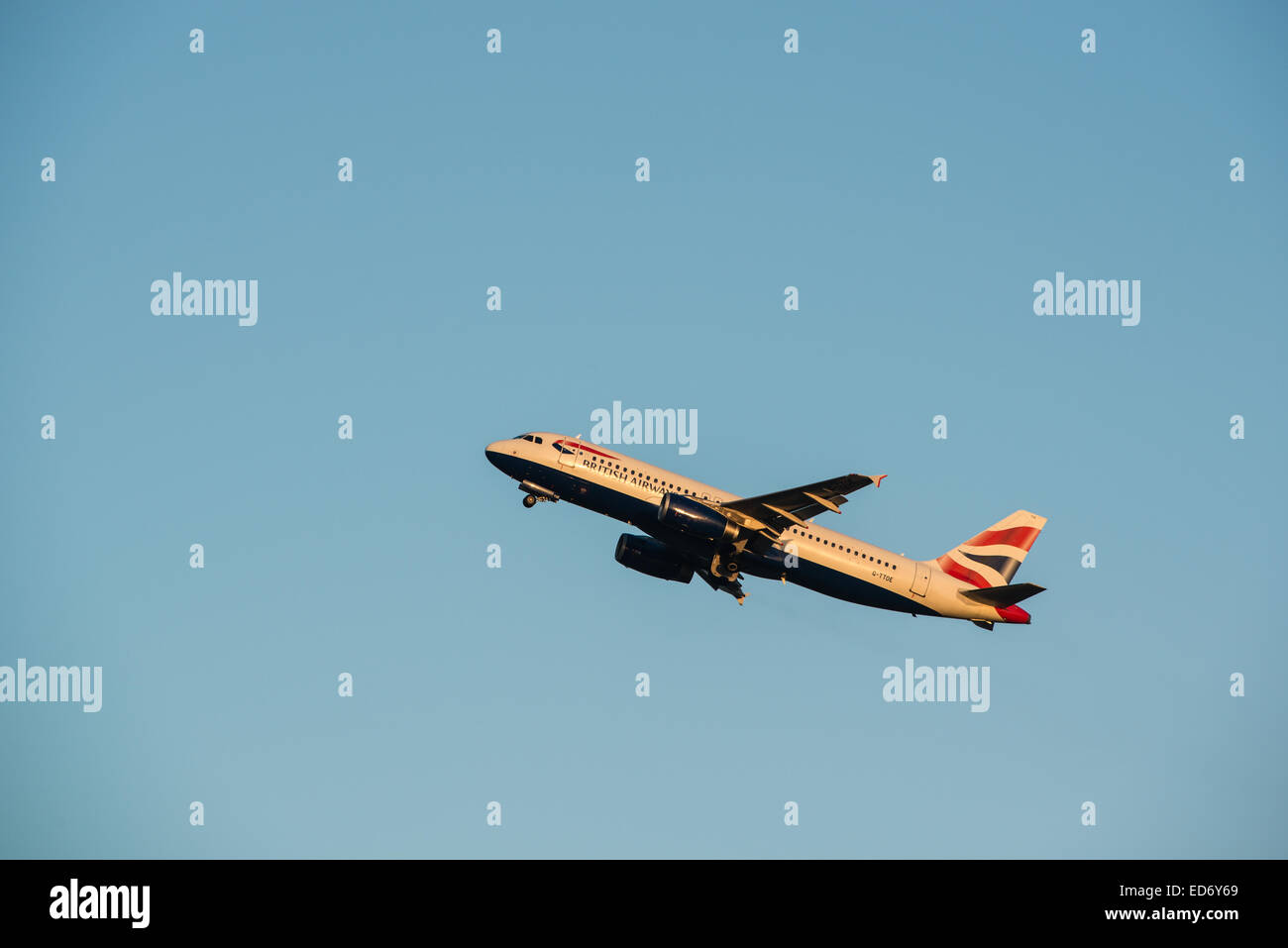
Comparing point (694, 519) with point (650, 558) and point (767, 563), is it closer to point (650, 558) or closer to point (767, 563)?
point (767, 563)

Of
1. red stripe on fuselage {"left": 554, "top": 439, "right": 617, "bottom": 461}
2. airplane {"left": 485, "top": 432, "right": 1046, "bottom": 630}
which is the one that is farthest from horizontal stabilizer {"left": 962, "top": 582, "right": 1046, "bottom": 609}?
red stripe on fuselage {"left": 554, "top": 439, "right": 617, "bottom": 461}

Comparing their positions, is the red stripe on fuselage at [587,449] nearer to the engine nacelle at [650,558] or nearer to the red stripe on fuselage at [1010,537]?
the engine nacelle at [650,558]

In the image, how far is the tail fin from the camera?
84.4 m

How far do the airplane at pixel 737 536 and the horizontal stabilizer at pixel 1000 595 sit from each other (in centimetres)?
6

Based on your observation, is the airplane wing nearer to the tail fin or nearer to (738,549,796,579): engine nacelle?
(738,549,796,579): engine nacelle

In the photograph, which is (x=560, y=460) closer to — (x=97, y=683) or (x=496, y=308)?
(x=496, y=308)

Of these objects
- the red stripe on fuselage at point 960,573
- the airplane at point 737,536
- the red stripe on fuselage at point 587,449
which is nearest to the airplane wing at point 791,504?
the airplane at point 737,536

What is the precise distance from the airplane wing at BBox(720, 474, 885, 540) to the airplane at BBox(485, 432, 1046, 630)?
0.05m

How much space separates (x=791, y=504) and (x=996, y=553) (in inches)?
689

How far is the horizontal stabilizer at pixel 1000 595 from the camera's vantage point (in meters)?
78.8
